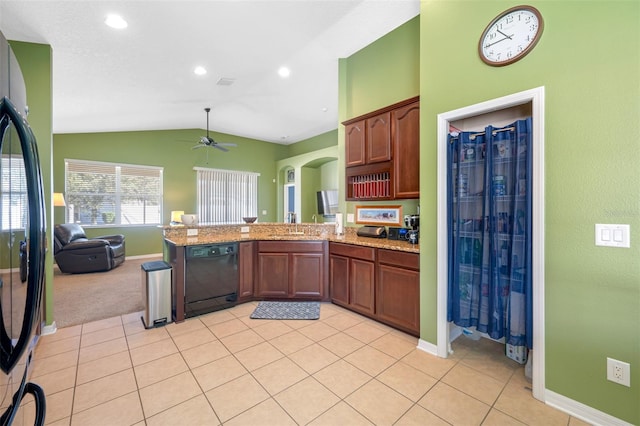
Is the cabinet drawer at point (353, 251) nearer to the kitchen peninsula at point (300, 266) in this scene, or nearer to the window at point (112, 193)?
the kitchen peninsula at point (300, 266)

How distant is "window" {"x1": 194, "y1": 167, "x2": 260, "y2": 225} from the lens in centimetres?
769

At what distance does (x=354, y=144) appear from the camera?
364 cm

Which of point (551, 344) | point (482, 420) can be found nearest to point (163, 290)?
point (482, 420)

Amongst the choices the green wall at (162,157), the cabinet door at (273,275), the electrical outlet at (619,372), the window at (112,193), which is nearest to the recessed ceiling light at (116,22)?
the cabinet door at (273,275)

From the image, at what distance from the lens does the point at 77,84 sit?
370 cm

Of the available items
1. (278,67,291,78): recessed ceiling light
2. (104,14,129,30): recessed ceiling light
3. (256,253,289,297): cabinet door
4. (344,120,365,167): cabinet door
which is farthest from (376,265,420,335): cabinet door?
(104,14,129,30): recessed ceiling light

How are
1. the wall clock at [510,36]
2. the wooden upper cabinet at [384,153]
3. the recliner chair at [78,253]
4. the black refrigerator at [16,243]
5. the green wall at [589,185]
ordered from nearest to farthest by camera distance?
the black refrigerator at [16,243] < the green wall at [589,185] < the wall clock at [510,36] < the wooden upper cabinet at [384,153] < the recliner chair at [78,253]

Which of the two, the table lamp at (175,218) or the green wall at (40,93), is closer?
the green wall at (40,93)

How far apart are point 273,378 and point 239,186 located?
6883 mm

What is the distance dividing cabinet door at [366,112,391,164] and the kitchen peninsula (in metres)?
1.00

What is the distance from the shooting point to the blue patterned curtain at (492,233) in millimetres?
1937

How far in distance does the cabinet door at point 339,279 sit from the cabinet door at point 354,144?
1251 millimetres

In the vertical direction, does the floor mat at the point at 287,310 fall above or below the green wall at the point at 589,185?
below

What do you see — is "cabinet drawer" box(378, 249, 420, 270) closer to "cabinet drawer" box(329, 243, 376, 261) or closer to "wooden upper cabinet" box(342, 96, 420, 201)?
"cabinet drawer" box(329, 243, 376, 261)
